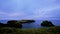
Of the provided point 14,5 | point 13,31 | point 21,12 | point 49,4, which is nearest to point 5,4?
point 14,5

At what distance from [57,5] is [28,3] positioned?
93 centimetres

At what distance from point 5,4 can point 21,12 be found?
0.58 metres

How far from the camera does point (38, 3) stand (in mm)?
4367

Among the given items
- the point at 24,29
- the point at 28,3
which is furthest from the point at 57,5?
the point at 24,29

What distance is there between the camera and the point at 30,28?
14.0 ft

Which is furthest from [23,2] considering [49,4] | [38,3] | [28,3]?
[49,4]

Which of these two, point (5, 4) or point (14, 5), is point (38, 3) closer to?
point (14, 5)

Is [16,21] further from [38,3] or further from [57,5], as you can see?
[57,5]

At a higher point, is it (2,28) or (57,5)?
(57,5)

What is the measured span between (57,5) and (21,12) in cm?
118

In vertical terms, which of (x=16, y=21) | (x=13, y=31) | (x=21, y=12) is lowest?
(x=13, y=31)

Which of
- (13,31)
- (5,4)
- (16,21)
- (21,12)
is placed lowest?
(13,31)

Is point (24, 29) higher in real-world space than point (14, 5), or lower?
lower

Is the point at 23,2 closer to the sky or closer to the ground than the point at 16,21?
closer to the sky
